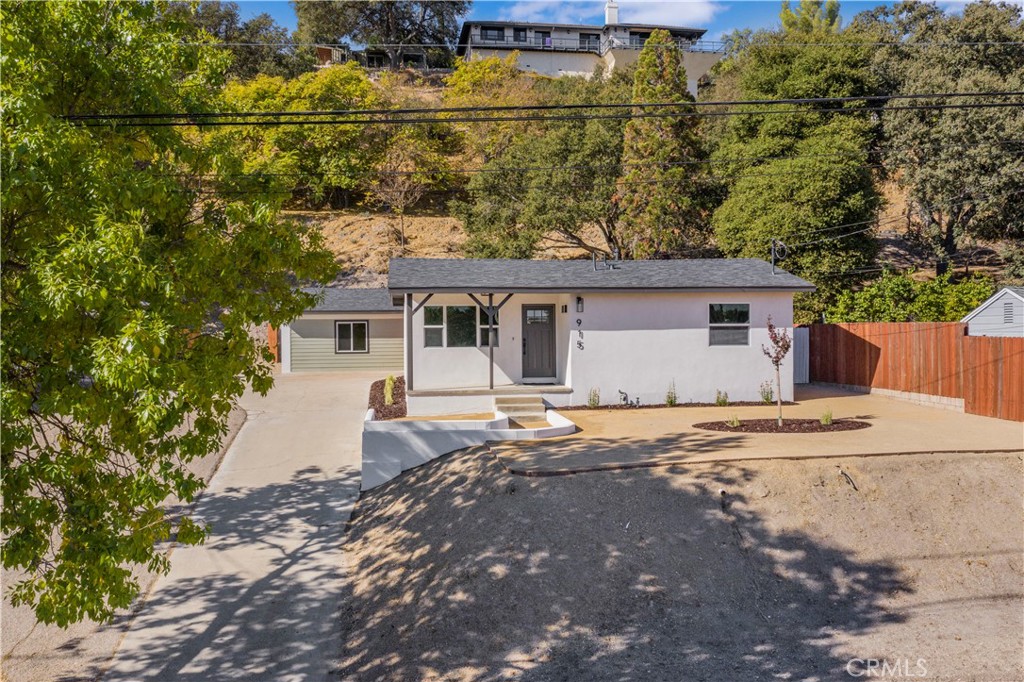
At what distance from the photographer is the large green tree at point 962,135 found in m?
30.0

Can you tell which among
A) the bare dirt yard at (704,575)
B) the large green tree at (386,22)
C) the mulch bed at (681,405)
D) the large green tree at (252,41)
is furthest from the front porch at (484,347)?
the large green tree at (386,22)

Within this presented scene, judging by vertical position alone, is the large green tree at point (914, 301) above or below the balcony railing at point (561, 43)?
below

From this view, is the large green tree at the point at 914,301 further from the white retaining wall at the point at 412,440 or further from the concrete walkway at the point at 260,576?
the concrete walkway at the point at 260,576

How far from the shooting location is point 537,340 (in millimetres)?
19391

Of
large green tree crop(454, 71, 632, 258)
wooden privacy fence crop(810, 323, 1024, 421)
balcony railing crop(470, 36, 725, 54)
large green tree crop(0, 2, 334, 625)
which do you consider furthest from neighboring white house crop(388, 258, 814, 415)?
balcony railing crop(470, 36, 725, 54)

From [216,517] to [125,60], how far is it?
8403 mm

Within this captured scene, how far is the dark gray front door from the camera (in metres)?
19.3

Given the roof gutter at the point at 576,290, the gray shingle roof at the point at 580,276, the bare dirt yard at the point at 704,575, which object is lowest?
the bare dirt yard at the point at 704,575

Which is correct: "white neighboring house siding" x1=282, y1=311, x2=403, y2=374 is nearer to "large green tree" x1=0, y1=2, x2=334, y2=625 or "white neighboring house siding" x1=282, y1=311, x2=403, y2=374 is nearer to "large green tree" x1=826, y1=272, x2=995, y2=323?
"large green tree" x1=826, y1=272, x2=995, y2=323

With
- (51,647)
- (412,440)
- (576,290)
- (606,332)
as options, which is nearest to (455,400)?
(412,440)

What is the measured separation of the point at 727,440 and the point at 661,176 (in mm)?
22932

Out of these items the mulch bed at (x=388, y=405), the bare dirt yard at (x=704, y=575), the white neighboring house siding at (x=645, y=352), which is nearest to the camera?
the bare dirt yard at (x=704, y=575)

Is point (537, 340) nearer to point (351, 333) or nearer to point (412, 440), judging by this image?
point (412, 440)

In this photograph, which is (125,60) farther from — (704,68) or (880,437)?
(704,68)
